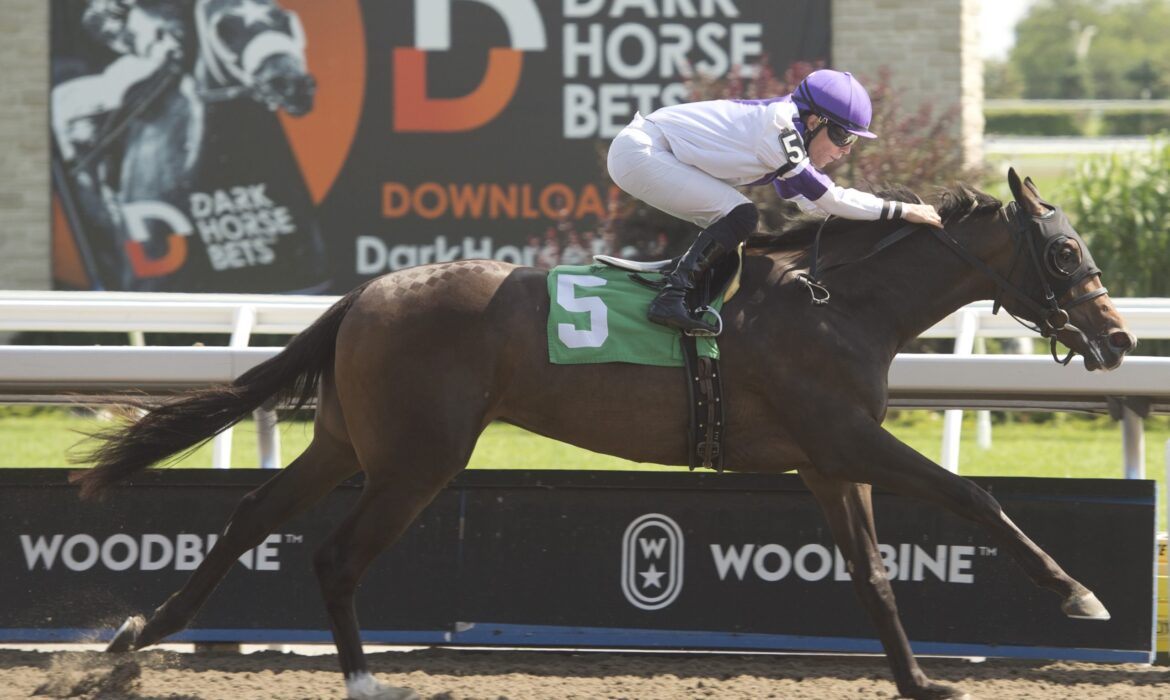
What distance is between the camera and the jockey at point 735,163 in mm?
4484

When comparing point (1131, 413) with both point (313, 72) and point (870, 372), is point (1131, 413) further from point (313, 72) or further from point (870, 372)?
point (313, 72)

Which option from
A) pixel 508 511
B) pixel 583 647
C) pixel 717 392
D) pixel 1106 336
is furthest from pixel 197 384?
pixel 1106 336

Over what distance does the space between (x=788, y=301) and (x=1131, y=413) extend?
151 centimetres

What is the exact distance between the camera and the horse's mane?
4.73m

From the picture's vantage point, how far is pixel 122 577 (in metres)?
5.30

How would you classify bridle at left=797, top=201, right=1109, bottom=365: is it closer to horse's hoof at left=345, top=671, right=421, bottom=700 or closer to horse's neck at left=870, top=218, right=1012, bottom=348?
horse's neck at left=870, top=218, right=1012, bottom=348

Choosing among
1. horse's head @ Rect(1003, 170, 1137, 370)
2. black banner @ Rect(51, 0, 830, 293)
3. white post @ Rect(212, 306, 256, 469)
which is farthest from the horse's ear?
black banner @ Rect(51, 0, 830, 293)

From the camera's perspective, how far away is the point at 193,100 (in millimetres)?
13281

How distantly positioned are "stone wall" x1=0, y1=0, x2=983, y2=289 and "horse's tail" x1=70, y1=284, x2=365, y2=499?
30.4 ft

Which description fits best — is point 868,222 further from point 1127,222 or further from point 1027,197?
point 1127,222

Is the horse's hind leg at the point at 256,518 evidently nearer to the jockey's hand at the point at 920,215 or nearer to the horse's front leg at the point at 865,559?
the horse's front leg at the point at 865,559

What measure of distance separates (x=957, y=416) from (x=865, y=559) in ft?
3.30

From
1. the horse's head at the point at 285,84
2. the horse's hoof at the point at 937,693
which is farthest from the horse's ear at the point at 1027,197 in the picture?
the horse's head at the point at 285,84

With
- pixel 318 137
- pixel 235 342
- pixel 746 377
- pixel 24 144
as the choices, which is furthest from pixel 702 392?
pixel 24 144
